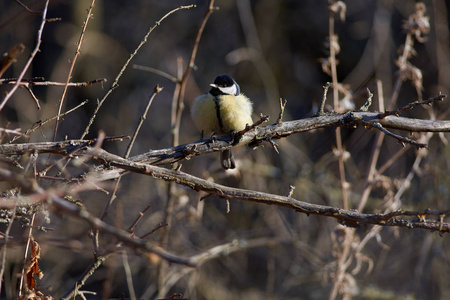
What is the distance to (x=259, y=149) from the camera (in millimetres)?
6418

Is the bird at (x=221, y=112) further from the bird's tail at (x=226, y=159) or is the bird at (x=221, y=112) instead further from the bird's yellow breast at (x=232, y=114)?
the bird's tail at (x=226, y=159)

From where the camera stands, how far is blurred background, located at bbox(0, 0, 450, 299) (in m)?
5.30

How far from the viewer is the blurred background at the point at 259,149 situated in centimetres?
530

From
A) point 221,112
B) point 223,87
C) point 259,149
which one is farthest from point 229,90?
point 259,149

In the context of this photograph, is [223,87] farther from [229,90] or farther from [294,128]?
[294,128]

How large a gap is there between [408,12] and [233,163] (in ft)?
17.1

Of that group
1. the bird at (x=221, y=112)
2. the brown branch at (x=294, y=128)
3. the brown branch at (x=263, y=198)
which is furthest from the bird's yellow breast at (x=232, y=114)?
the brown branch at (x=263, y=198)

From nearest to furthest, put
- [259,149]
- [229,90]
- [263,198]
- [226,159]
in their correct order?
[263,198] < [229,90] < [226,159] < [259,149]

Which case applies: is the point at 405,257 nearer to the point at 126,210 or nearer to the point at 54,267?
the point at 126,210

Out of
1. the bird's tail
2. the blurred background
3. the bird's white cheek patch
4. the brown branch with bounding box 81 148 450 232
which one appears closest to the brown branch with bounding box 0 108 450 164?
the brown branch with bounding box 81 148 450 232

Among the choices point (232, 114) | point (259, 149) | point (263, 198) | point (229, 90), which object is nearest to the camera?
point (263, 198)

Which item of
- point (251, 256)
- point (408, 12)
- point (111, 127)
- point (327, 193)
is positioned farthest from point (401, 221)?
point (111, 127)

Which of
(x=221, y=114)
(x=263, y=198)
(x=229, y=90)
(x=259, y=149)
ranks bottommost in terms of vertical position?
(x=263, y=198)

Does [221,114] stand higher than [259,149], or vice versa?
[221,114]
